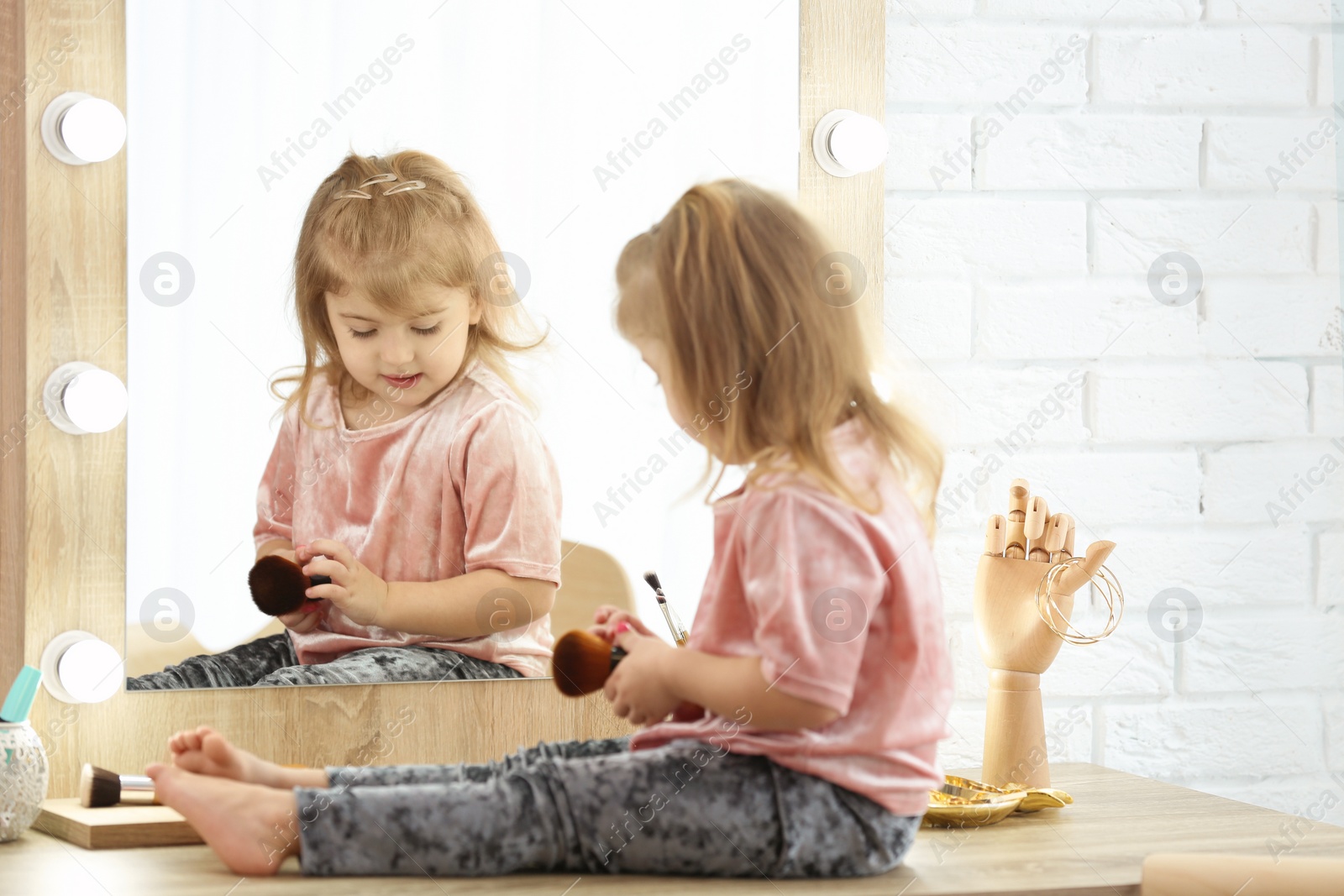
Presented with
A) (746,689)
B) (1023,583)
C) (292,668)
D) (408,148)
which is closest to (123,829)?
(292,668)

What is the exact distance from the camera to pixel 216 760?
0.81 meters

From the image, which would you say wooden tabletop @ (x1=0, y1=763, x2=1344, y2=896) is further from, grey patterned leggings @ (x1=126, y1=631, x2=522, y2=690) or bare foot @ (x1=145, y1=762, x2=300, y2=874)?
grey patterned leggings @ (x1=126, y1=631, x2=522, y2=690)

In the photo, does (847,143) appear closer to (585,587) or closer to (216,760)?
(585,587)

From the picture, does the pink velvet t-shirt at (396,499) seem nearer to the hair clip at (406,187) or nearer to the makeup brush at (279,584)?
the makeup brush at (279,584)

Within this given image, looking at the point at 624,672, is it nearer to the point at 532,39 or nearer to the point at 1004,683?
the point at 1004,683

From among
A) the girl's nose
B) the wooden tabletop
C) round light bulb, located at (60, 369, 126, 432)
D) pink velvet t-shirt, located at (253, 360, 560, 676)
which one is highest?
the girl's nose

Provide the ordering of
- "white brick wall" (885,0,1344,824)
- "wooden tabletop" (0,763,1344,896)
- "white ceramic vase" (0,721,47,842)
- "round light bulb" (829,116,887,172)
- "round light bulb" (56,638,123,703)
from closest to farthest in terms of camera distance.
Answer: "wooden tabletop" (0,763,1344,896), "white ceramic vase" (0,721,47,842), "round light bulb" (56,638,123,703), "round light bulb" (829,116,887,172), "white brick wall" (885,0,1344,824)

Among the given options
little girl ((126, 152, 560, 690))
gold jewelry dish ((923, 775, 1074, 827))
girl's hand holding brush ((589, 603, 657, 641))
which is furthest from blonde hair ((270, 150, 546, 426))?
gold jewelry dish ((923, 775, 1074, 827))

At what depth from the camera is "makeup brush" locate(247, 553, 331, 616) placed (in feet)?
3.16

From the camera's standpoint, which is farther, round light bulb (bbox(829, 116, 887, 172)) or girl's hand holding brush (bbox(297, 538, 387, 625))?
round light bulb (bbox(829, 116, 887, 172))

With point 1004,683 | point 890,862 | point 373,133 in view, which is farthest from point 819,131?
point 890,862

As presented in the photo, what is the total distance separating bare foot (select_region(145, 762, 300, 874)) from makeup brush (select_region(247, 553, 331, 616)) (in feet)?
0.69

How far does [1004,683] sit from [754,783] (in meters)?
0.34

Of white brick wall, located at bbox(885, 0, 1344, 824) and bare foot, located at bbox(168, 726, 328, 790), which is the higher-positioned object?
white brick wall, located at bbox(885, 0, 1344, 824)
